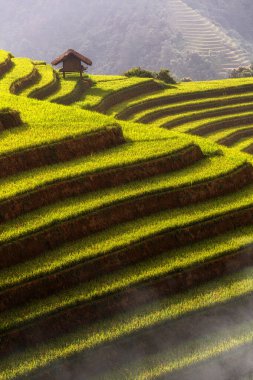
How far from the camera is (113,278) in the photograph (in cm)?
1503

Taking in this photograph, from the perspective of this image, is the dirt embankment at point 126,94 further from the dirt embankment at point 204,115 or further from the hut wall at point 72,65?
the dirt embankment at point 204,115

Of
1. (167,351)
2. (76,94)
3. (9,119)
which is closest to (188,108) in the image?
(76,94)

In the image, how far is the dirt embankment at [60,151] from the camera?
18672 mm

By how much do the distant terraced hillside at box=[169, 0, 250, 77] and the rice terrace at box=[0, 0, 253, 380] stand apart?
351 feet

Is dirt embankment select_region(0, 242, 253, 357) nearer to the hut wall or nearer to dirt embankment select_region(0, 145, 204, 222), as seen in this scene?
dirt embankment select_region(0, 145, 204, 222)

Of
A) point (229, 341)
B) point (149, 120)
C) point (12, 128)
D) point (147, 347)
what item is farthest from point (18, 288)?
point (149, 120)

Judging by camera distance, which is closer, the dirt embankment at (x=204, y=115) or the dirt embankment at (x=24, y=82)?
the dirt embankment at (x=24, y=82)

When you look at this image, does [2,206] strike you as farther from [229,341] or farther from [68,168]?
[229,341]

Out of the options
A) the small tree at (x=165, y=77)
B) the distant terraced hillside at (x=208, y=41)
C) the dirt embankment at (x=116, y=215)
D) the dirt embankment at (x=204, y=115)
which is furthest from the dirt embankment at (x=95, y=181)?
the distant terraced hillside at (x=208, y=41)

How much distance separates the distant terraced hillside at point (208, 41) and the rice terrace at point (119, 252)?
4209 inches

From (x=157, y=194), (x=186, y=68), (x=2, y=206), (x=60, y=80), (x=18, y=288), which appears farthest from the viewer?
(x=186, y=68)

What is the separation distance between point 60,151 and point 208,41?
139404 millimetres

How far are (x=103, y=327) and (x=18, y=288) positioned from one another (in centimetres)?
252

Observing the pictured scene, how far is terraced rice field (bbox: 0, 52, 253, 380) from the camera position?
13.1m
